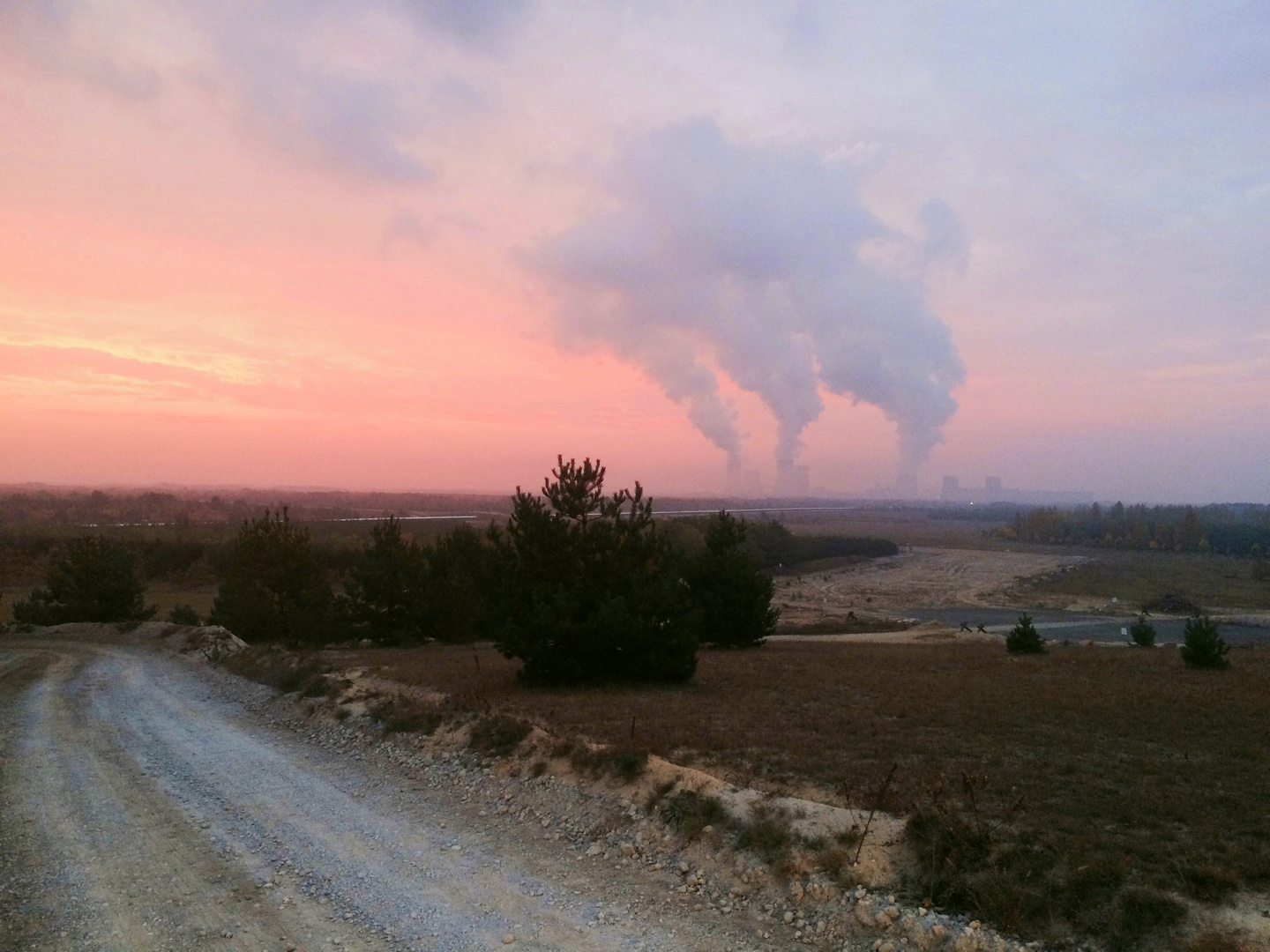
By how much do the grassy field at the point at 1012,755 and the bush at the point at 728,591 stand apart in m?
6.99

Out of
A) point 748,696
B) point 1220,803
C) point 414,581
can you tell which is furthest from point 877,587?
point 1220,803

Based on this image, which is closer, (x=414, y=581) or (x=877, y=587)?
(x=414, y=581)

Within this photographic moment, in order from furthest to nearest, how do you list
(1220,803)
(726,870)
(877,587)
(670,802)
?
(877,587) < (670,802) < (1220,803) < (726,870)

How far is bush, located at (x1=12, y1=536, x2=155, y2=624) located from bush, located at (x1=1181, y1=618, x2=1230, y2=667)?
3875 centimetres

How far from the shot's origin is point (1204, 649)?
1898 cm

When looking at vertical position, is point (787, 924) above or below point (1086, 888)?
below

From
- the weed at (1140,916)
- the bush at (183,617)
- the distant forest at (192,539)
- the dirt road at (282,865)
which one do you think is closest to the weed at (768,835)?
the dirt road at (282,865)

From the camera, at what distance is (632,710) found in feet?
38.5

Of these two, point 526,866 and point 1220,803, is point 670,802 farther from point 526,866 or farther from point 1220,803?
point 1220,803

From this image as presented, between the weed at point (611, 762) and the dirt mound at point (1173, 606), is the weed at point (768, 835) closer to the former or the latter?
the weed at point (611, 762)

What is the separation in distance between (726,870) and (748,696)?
792 cm

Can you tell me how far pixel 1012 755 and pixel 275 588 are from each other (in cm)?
2692

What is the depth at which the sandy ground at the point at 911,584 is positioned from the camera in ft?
208

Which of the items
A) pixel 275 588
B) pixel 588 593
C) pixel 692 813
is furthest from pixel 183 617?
pixel 692 813
